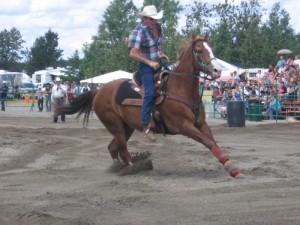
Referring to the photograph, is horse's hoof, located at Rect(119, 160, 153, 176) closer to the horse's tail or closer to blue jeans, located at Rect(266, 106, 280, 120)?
the horse's tail

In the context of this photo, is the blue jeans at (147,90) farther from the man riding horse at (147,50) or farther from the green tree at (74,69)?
the green tree at (74,69)

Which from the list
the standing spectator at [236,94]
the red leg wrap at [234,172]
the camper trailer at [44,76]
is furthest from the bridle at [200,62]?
the camper trailer at [44,76]

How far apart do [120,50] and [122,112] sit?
158ft

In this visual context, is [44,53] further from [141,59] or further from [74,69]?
[141,59]

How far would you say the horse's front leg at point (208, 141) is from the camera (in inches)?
359

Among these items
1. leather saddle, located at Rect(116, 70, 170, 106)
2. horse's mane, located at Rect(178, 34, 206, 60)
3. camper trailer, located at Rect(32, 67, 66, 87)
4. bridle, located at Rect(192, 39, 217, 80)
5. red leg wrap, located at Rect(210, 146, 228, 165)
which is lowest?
red leg wrap, located at Rect(210, 146, 228, 165)

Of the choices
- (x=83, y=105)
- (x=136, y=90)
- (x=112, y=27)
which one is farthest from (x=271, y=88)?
(x=112, y=27)

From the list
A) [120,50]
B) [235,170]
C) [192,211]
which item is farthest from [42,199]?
[120,50]

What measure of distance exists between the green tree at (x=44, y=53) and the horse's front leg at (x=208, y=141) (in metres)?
101

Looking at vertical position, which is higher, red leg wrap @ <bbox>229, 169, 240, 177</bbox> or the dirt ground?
red leg wrap @ <bbox>229, 169, 240, 177</bbox>

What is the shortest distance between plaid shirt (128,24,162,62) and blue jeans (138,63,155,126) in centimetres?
20

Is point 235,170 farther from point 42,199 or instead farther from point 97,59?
point 97,59

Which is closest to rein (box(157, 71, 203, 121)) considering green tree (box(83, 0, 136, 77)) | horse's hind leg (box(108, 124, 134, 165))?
horse's hind leg (box(108, 124, 134, 165))

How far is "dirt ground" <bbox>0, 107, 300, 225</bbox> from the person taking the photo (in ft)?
21.8
